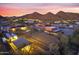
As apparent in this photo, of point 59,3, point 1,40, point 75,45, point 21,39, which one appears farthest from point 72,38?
point 1,40

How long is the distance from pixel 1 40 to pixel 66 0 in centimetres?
92

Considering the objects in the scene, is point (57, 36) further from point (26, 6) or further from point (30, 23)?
point (26, 6)

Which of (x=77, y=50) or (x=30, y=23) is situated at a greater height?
(x=30, y=23)

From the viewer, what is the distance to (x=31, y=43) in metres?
2.03

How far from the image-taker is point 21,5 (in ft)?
6.75

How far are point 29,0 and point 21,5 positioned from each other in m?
0.12

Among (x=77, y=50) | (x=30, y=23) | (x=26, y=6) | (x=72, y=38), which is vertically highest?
(x=26, y=6)

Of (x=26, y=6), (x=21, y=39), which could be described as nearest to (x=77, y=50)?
(x=21, y=39)

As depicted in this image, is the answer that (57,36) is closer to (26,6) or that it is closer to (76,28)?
(76,28)

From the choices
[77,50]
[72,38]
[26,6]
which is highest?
[26,6]

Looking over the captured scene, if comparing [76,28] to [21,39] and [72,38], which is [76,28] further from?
[21,39]

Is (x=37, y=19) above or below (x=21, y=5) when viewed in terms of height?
below

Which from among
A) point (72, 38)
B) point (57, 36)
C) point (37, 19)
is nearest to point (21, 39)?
point (37, 19)

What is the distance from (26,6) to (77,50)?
808mm
